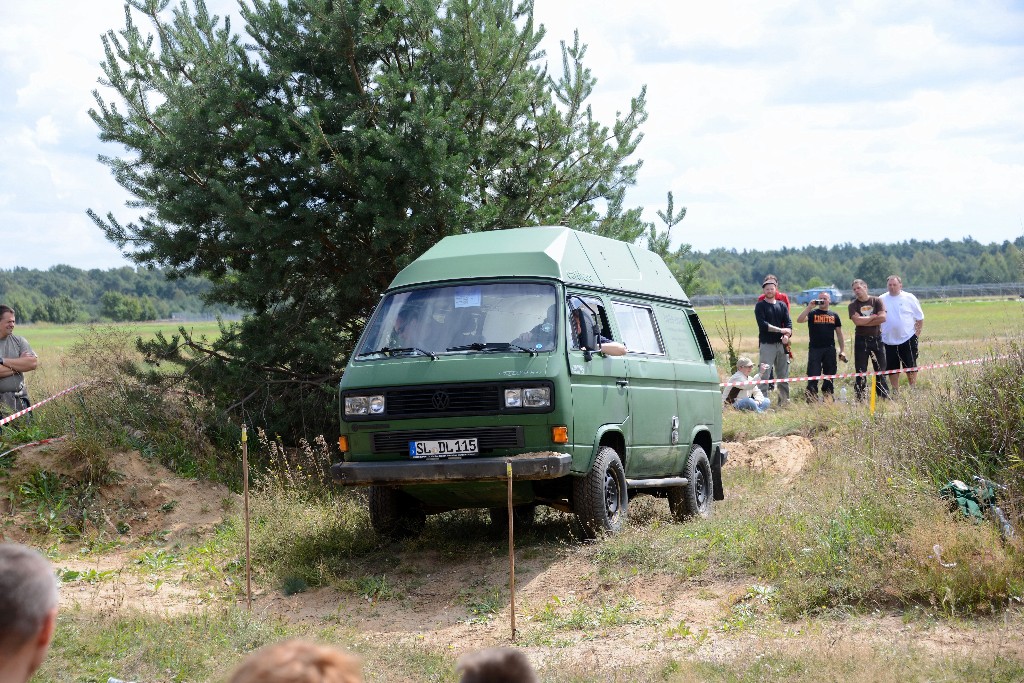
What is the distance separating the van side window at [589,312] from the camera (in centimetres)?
947

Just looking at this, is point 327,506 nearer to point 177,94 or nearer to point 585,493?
point 585,493

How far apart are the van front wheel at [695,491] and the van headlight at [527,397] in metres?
2.87

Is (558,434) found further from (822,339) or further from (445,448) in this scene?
(822,339)

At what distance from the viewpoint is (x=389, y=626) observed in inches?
322

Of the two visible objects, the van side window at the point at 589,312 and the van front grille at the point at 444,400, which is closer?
the van front grille at the point at 444,400

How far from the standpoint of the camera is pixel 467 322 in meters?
9.58

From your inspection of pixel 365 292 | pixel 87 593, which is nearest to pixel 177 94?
pixel 365 292

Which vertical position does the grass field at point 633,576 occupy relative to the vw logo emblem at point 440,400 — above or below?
below

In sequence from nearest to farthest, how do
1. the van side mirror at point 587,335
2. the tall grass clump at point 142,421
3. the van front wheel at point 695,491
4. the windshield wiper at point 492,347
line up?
1. the windshield wiper at point 492,347
2. the van side mirror at point 587,335
3. the van front wheel at point 695,491
4. the tall grass clump at point 142,421

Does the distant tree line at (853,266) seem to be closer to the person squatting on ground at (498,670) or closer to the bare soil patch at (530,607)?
the bare soil patch at (530,607)

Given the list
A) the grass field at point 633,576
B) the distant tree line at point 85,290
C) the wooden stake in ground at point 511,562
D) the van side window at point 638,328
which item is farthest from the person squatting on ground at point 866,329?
the distant tree line at point 85,290

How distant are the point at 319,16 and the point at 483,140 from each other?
2462 mm

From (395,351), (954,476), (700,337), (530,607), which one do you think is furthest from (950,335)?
(530,607)

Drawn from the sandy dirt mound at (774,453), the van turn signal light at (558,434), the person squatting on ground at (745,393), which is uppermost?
the van turn signal light at (558,434)
